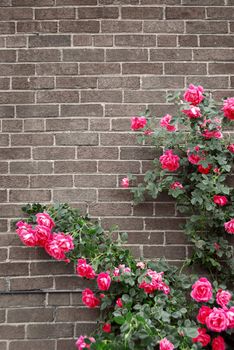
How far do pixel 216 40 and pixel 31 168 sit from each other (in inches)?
56.6

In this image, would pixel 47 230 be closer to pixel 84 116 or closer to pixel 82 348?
pixel 82 348

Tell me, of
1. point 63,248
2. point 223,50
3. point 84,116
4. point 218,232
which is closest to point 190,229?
point 218,232

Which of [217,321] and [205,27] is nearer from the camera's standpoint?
[217,321]

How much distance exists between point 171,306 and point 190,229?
48 centimetres

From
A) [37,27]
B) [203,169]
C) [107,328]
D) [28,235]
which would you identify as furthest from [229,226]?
[37,27]

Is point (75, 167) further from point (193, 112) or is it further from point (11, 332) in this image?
point (11, 332)

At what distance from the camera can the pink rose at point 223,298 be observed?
250cm

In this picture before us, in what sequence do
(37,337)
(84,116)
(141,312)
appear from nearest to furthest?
1. (141,312)
2. (37,337)
3. (84,116)

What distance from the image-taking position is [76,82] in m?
2.96

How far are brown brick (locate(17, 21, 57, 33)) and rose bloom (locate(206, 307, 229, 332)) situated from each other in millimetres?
1974

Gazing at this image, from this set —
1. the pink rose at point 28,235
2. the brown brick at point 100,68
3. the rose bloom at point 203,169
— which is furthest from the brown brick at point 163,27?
the pink rose at point 28,235

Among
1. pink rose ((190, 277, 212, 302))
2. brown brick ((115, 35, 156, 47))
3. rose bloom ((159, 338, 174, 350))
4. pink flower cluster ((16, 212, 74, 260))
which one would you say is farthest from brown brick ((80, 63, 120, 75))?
rose bloom ((159, 338, 174, 350))

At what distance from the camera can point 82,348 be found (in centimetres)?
237

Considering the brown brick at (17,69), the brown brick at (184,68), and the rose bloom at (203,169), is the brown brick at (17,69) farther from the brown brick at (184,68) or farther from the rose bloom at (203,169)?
the rose bloom at (203,169)
